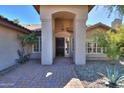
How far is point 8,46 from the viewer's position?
1603cm

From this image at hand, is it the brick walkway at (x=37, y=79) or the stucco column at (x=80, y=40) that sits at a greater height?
the stucco column at (x=80, y=40)

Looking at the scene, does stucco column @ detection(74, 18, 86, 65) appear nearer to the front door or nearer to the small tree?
the small tree

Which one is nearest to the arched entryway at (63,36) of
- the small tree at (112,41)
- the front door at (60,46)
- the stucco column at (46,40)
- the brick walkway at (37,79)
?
the front door at (60,46)

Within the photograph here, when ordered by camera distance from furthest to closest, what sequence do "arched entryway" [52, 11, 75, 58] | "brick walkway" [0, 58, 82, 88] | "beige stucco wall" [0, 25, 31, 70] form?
"arched entryway" [52, 11, 75, 58] < "beige stucco wall" [0, 25, 31, 70] < "brick walkway" [0, 58, 82, 88]

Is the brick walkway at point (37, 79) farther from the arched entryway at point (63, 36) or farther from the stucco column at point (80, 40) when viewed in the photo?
the arched entryway at point (63, 36)

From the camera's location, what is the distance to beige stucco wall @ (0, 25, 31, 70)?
14.3m

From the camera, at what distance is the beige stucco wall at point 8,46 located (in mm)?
14320

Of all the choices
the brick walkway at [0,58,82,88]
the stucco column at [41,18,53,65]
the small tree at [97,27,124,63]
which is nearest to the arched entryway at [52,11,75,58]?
the small tree at [97,27,124,63]

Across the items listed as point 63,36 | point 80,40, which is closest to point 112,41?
point 80,40

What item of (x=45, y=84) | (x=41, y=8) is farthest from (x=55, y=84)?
(x=41, y=8)

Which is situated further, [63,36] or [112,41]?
[63,36]

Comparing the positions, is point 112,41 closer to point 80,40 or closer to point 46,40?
point 80,40

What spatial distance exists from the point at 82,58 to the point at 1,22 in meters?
8.26
